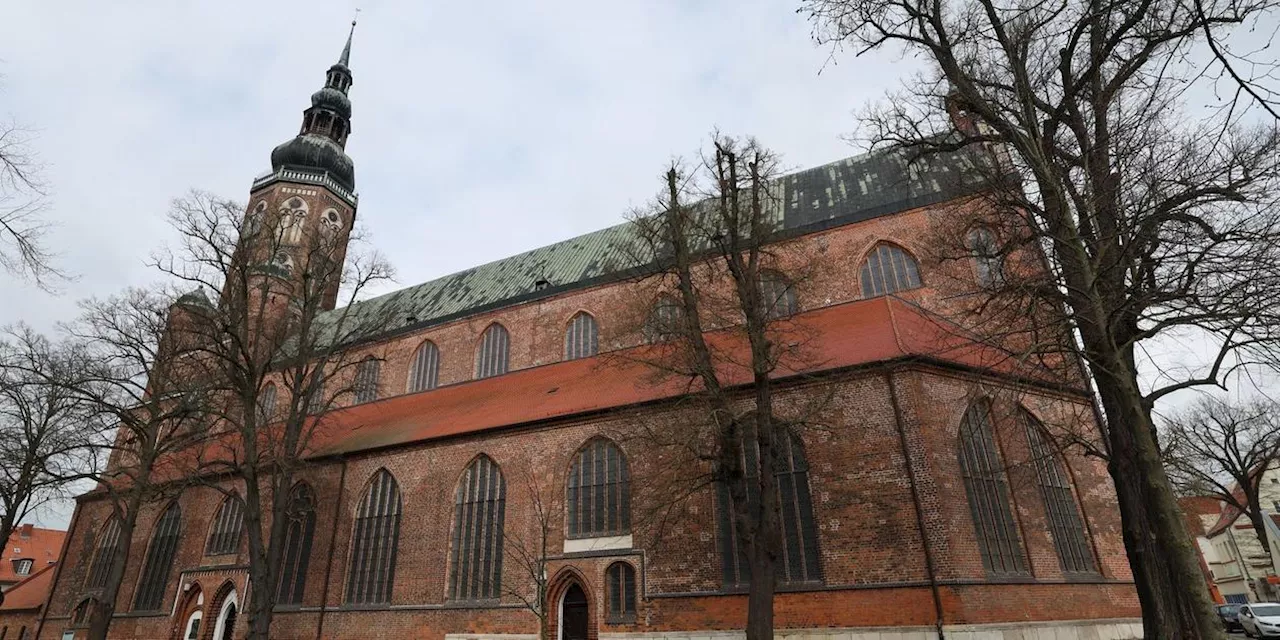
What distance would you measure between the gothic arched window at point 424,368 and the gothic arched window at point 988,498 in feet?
57.9

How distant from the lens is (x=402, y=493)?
749 inches

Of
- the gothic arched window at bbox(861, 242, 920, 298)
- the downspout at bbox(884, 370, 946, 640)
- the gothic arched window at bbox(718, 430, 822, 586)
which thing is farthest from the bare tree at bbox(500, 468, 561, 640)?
the gothic arched window at bbox(861, 242, 920, 298)

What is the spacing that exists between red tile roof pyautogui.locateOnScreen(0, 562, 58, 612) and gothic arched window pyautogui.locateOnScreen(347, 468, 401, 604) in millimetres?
15545

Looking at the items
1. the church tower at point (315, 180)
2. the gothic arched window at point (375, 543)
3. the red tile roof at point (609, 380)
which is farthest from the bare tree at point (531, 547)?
the church tower at point (315, 180)

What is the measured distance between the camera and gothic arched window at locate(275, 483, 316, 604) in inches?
784

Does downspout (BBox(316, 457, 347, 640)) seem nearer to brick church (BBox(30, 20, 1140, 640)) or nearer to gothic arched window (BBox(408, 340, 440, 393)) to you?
brick church (BBox(30, 20, 1140, 640))

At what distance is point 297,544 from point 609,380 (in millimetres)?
10618

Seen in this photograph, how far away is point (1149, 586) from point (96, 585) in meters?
30.6

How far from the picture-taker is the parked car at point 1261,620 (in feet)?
65.7

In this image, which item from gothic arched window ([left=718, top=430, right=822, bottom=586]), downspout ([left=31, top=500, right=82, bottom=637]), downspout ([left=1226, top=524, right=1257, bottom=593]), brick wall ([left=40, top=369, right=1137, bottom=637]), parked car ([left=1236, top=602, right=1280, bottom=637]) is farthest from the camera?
downspout ([left=1226, top=524, right=1257, bottom=593])

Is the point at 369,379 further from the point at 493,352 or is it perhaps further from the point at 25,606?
the point at 25,606

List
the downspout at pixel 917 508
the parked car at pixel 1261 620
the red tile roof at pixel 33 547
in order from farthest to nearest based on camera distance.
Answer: the red tile roof at pixel 33 547, the parked car at pixel 1261 620, the downspout at pixel 917 508

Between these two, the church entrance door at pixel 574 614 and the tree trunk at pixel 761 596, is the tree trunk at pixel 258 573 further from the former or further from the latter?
the tree trunk at pixel 761 596

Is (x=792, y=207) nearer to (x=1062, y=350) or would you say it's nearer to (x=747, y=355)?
(x=747, y=355)
